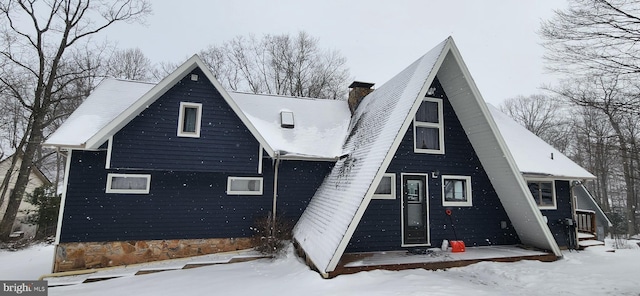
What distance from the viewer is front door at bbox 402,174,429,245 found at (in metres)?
8.10

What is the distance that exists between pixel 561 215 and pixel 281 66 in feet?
61.7

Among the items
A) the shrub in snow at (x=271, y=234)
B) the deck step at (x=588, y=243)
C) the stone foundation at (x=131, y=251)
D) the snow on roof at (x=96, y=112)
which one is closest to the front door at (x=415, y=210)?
the shrub in snow at (x=271, y=234)

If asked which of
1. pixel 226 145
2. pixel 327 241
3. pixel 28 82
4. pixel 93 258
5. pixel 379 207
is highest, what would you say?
pixel 28 82

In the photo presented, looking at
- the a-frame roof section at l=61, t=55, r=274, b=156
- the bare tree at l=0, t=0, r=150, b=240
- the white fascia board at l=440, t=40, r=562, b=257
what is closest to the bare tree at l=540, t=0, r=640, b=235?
the white fascia board at l=440, t=40, r=562, b=257

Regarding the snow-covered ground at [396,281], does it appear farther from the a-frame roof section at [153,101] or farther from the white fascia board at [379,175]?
the a-frame roof section at [153,101]

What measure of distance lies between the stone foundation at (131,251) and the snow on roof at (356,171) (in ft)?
7.64

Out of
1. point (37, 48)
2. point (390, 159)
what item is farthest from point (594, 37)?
point (37, 48)

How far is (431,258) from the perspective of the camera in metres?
7.02

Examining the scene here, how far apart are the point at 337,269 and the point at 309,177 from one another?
13.1 feet

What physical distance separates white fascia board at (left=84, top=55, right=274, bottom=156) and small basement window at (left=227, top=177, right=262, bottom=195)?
48.1 inches

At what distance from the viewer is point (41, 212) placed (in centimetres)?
1298

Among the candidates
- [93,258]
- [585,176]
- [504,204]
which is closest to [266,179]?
[93,258]

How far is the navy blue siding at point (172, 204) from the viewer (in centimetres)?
789

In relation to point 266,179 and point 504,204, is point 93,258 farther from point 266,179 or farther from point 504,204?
point 504,204
